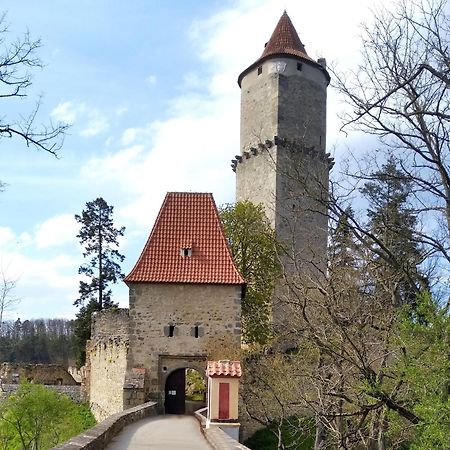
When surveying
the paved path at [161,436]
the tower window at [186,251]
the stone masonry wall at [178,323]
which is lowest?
the paved path at [161,436]

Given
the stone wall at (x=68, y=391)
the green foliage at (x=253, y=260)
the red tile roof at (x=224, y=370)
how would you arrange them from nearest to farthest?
the red tile roof at (x=224, y=370)
the green foliage at (x=253, y=260)
the stone wall at (x=68, y=391)

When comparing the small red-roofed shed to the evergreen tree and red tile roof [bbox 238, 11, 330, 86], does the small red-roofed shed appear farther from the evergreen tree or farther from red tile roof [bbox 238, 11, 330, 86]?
red tile roof [bbox 238, 11, 330, 86]

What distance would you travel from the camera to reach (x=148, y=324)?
21.0 metres

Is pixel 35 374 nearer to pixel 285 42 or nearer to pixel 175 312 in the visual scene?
pixel 175 312

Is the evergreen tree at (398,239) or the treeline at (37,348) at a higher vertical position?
the evergreen tree at (398,239)

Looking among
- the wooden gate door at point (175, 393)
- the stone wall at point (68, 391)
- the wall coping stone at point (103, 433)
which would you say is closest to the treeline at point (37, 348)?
the stone wall at point (68, 391)

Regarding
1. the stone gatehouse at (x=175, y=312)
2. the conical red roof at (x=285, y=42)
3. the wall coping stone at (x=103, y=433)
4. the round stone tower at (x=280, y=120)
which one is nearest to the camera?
the wall coping stone at (x=103, y=433)

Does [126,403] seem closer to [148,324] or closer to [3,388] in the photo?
[148,324]

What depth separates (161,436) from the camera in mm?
13141

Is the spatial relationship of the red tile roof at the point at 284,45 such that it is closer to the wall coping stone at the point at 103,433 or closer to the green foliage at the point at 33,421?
the green foliage at the point at 33,421

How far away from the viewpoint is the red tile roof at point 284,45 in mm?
33688

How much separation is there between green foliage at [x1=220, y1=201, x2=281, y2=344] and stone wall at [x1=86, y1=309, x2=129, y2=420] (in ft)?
17.2

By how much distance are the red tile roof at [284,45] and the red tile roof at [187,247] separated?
13.3m

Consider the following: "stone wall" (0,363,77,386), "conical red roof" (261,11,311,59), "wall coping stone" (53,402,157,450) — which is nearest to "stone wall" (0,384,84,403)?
"stone wall" (0,363,77,386)
